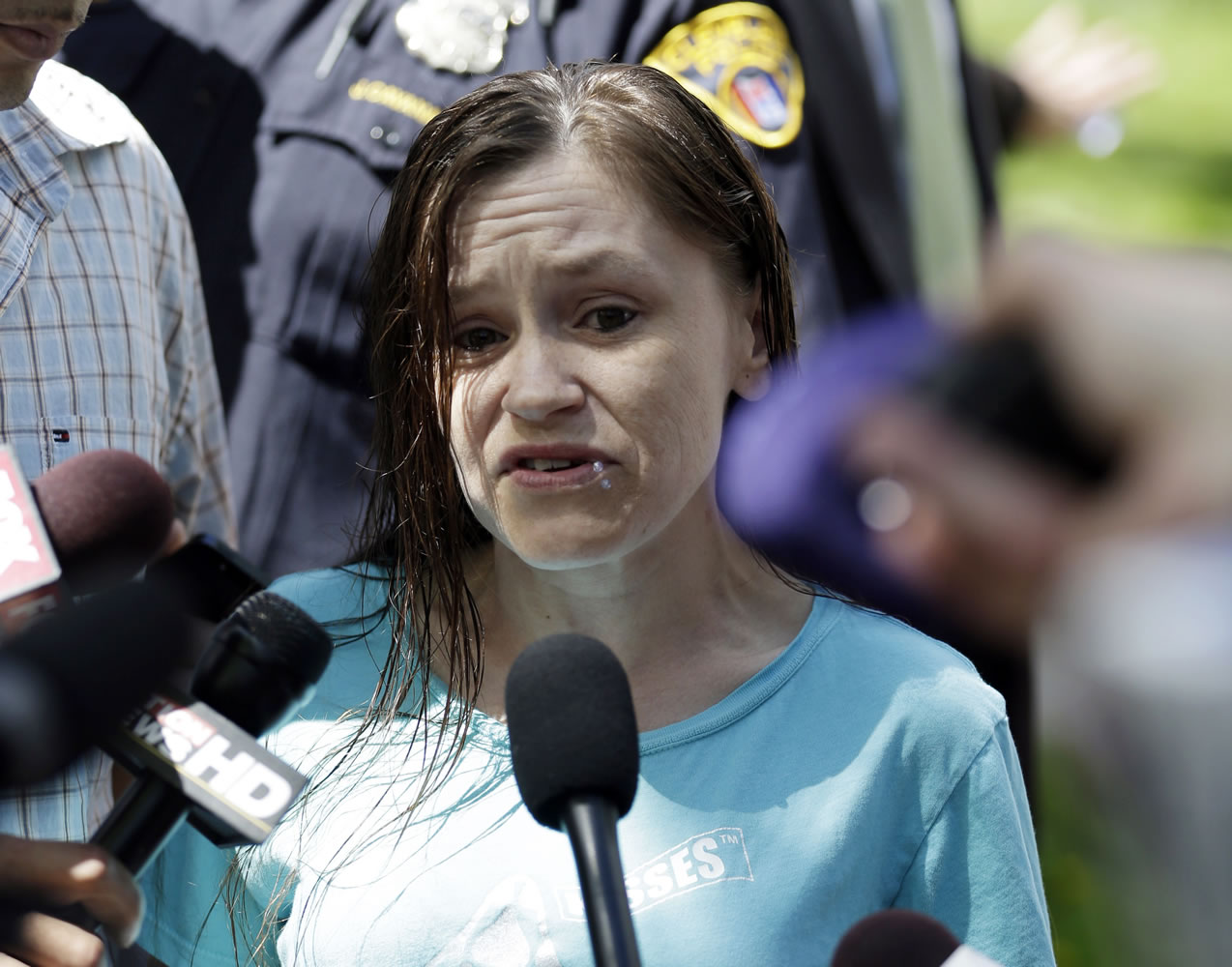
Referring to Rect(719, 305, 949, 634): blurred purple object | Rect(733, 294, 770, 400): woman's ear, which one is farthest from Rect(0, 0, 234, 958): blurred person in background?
Rect(719, 305, 949, 634): blurred purple object

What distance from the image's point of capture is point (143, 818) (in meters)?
0.93

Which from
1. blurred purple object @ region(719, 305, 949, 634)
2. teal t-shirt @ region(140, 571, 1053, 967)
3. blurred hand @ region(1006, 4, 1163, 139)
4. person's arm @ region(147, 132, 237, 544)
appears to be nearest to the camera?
blurred purple object @ region(719, 305, 949, 634)

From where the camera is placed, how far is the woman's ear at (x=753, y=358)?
5.38 feet

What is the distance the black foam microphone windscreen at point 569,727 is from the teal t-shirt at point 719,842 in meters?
0.48

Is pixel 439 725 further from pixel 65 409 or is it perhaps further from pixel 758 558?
pixel 65 409

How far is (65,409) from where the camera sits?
6.00 ft

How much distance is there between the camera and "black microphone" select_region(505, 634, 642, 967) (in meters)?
0.86

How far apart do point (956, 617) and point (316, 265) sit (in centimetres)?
227

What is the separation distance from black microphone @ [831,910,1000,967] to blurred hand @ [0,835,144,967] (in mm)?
499

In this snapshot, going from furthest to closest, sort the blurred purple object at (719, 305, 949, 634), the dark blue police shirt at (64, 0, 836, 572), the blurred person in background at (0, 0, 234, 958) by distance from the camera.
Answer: the dark blue police shirt at (64, 0, 836, 572) → the blurred person in background at (0, 0, 234, 958) → the blurred purple object at (719, 305, 949, 634)

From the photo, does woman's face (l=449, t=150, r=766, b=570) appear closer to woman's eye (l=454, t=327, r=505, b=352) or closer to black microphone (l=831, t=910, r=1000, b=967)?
woman's eye (l=454, t=327, r=505, b=352)

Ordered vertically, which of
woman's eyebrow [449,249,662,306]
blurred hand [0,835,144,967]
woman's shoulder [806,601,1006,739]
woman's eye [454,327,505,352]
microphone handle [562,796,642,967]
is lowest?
woman's shoulder [806,601,1006,739]

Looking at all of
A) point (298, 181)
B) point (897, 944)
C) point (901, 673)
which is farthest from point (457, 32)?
point (897, 944)

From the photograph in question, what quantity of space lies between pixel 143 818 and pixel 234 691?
0.11 m
